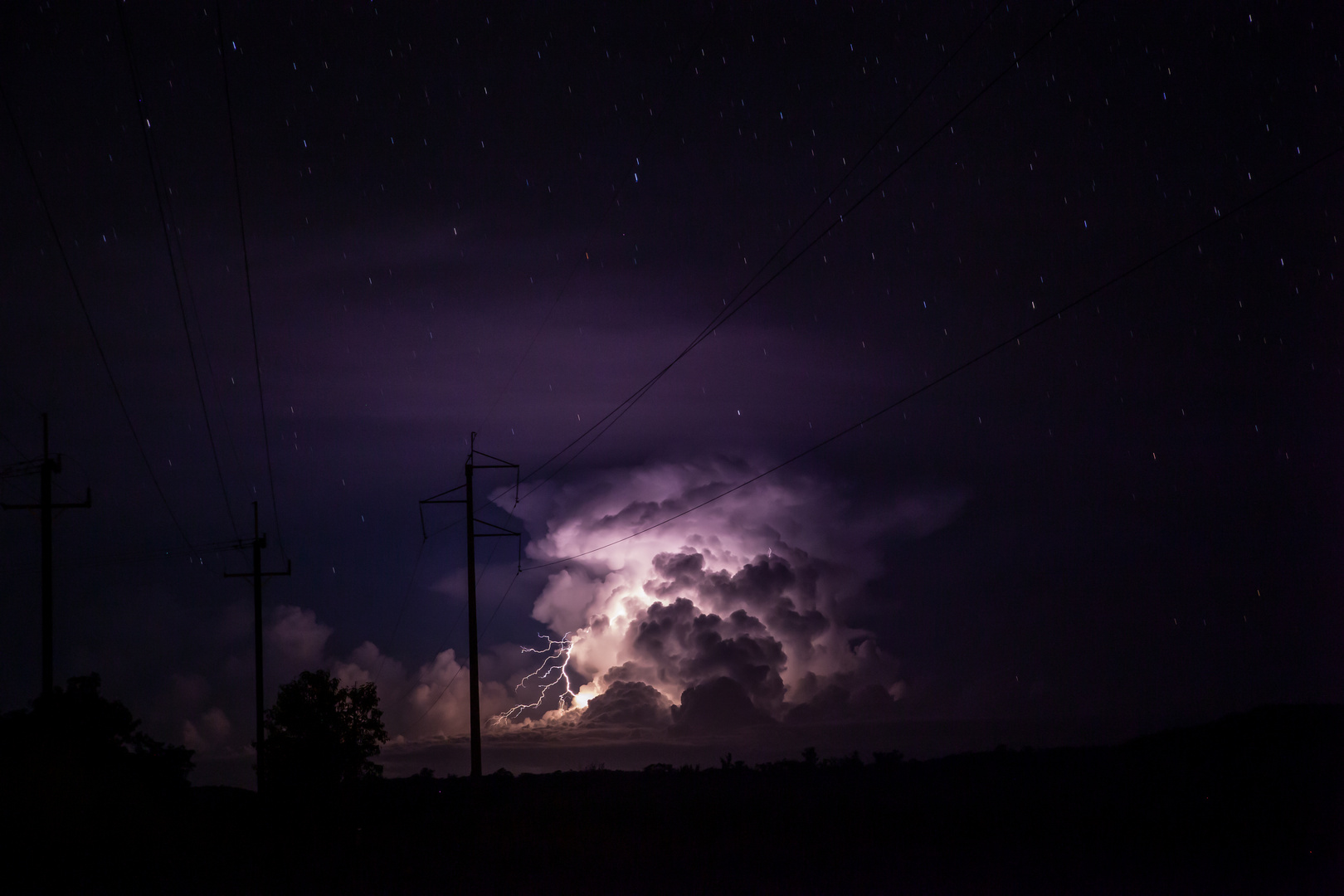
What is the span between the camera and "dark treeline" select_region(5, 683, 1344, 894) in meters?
22.4

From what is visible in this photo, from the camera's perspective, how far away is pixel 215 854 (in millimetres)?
30422

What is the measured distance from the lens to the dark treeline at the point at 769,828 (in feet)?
73.5

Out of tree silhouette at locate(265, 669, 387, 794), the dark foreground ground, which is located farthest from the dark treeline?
tree silhouette at locate(265, 669, 387, 794)

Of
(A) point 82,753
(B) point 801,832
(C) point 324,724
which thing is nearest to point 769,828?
(B) point 801,832

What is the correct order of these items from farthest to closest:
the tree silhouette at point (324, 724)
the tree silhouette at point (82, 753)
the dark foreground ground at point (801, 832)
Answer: the tree silhouette at point (324, 724) < the tree silhouette at point (82, 753) < the dark foreground ground at point (801, 832)

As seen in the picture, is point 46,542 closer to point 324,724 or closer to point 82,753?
point 82,753

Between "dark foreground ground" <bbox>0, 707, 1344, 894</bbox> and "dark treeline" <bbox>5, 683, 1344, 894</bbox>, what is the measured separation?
0.32ft

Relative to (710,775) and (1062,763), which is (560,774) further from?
(1062,763)

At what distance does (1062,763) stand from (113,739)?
3502 centimetres

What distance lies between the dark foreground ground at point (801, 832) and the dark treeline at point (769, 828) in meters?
0.10

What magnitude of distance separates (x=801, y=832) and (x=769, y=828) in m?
1.22

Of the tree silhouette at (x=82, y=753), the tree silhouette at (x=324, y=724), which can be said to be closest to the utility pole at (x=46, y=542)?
the tree silhouette at (x=82, y=753)

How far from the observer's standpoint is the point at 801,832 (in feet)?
92.4

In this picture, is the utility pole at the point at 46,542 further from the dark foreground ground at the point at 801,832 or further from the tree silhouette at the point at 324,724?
the tree silhouette at the point at 324,724
